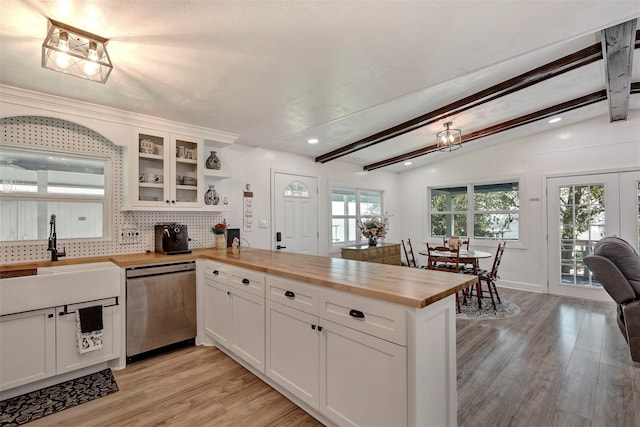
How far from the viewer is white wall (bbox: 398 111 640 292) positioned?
4.53 m

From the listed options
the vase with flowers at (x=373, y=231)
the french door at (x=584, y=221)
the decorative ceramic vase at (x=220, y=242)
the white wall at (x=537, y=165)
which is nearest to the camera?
the decorative ceramic vase at (x=220, y=242)

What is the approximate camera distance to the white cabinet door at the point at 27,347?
2.18 meters

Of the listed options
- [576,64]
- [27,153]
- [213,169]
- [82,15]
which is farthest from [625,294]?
[27,153]

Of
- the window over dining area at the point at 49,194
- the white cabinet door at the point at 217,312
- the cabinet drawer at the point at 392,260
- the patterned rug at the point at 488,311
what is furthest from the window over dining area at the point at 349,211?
the window over dining area at the point at 49,194

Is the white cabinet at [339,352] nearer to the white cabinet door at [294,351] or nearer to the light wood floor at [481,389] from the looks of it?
the white cabinet door at [294,351]

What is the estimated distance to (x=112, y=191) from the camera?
3123mm

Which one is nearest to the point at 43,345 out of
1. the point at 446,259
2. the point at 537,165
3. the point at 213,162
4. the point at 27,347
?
the point at 27,347

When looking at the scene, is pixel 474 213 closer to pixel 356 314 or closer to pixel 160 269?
pixel 356 314

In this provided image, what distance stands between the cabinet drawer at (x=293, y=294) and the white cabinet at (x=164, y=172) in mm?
1694

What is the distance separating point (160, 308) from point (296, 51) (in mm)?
2622

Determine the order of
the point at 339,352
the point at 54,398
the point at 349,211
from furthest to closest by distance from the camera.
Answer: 1. the point at 349,211
2. the point at 54,398
3. the point at 339,352

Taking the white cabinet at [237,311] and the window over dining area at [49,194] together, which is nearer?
the white cabinet at [237,311]

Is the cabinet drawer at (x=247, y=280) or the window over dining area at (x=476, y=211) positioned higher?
the window over dining area at (x=476, y=211)

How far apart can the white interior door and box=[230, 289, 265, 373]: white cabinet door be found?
1.86 m
